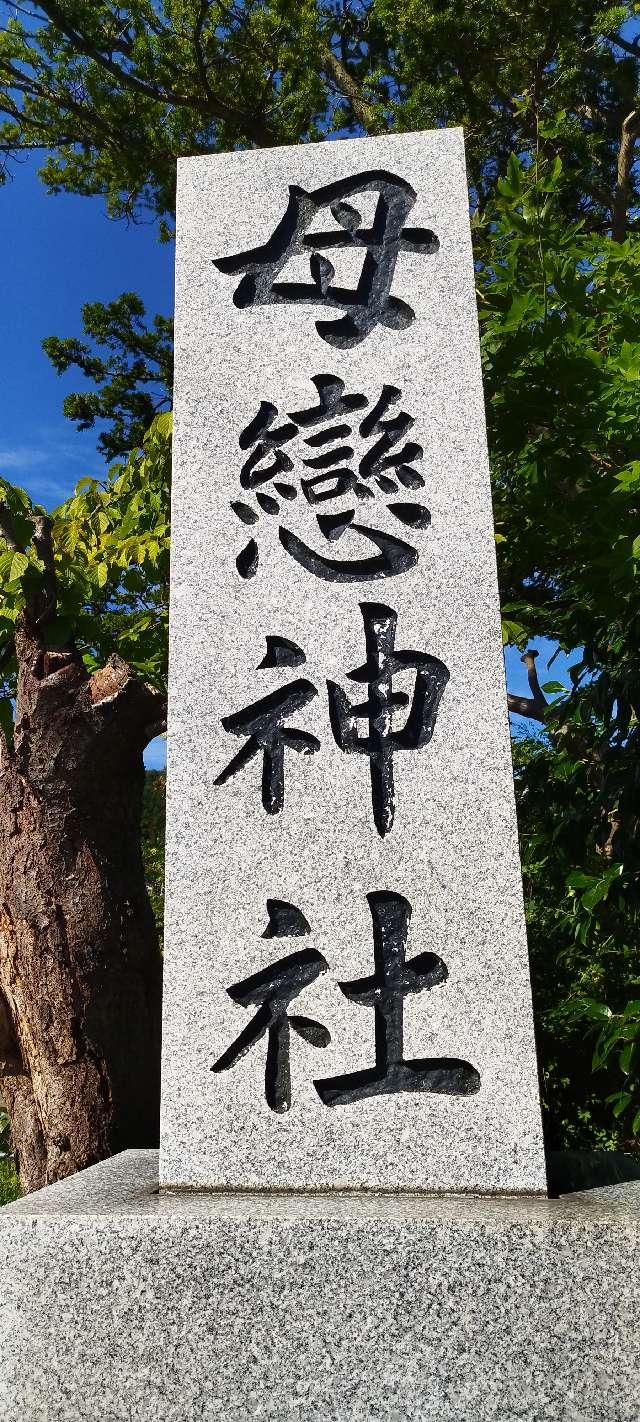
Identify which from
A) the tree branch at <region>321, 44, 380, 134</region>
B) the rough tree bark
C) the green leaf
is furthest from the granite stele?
the tree branch at <region>321, 44, 380, 134</region>

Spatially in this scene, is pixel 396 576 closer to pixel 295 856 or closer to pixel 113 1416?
pixel 295 856

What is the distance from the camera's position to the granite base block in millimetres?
1620

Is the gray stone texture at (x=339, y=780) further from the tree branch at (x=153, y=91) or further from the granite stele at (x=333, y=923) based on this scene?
the tree branch at (x=153, y=91)

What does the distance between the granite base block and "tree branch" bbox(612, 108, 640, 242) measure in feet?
20.8

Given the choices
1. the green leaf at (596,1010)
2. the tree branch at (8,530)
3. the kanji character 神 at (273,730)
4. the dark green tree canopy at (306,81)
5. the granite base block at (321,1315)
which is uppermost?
the dark green tree canopy at (306,81)

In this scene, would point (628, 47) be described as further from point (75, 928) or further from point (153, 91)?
point (75, 928)

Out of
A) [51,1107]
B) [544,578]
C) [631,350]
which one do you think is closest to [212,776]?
[51,1107]

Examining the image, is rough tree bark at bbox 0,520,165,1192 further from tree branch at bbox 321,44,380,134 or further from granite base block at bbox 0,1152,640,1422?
tree branch at bbox 321,44,380,134

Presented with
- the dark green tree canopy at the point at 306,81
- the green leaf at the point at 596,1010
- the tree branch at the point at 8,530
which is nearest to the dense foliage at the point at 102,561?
the tree branch at the point at 8,530

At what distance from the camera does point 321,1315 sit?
168cm

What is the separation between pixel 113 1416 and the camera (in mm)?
1686

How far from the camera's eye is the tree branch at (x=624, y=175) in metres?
6.28

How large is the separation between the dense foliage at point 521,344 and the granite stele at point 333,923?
0.67m

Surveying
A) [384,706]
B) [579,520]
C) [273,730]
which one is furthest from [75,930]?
[579,520]
